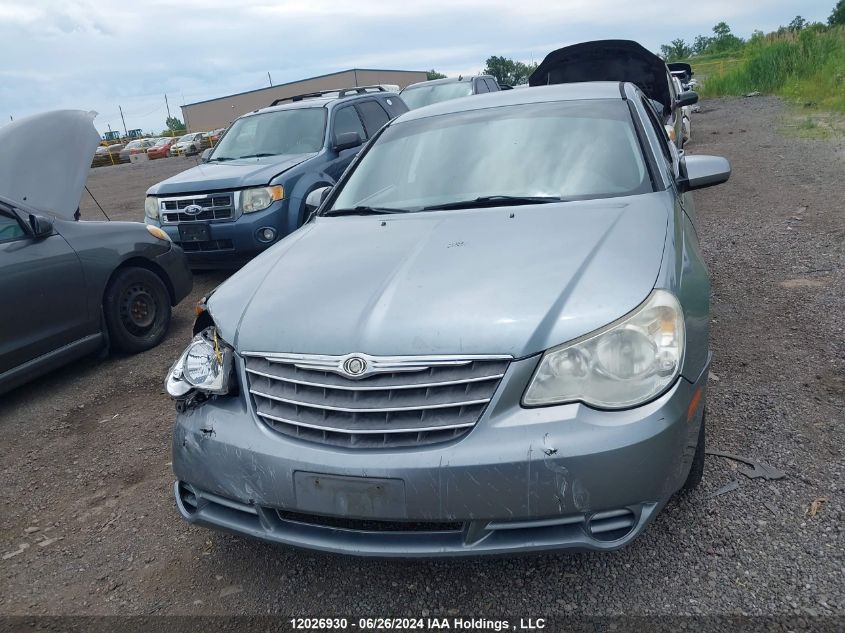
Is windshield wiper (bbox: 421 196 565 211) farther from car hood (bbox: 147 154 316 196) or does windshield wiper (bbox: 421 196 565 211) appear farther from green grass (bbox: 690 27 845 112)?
green grass (bbox: 690 27 845 112)

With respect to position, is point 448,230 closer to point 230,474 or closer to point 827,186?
point 230,474

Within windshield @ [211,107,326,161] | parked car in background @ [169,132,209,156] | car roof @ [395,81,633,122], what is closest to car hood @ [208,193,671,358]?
car roof @ [395,81,633,122]

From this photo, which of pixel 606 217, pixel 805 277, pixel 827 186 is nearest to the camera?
pixel 606 217

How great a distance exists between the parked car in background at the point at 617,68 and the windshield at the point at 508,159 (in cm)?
661

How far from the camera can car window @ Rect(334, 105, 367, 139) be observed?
26.0 feet

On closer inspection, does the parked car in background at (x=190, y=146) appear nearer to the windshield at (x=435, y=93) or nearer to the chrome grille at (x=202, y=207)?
the windshield at (x=435, y=93)

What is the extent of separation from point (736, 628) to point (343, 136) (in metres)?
6.43

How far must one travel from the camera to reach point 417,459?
6.64 feet

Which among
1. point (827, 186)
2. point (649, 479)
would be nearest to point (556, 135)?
point (649, 479)

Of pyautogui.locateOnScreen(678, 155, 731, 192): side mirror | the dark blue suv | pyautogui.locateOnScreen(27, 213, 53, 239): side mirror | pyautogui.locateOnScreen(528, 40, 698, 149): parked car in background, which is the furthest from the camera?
pyautogui.locateOnScreen(528, 40, 698, 149): parked car in background

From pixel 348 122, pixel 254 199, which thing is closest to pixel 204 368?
pixel 254 199

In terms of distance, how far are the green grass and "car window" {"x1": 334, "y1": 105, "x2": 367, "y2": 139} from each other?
14578mm

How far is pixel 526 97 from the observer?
3.92 m

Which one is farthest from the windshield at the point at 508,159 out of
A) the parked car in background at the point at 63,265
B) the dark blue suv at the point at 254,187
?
the dark blue suv at the point at 254,187
